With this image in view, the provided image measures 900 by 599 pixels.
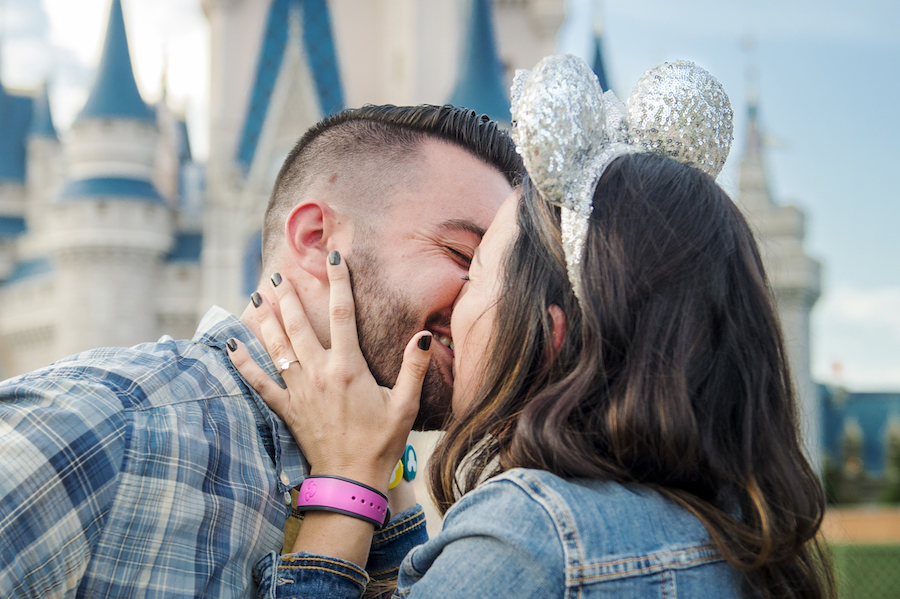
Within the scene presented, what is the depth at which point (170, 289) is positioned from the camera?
77.1ft

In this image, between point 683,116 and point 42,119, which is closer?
point 683,116

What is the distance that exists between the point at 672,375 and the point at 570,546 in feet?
0.89

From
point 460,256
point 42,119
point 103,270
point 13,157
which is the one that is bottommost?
point 460,256

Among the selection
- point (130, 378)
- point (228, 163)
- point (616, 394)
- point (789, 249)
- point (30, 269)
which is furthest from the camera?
point (30, 269)

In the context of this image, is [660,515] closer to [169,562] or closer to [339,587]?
[339,587]

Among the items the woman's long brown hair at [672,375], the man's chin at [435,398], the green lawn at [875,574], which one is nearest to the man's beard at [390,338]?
the man's chin at [435,398]

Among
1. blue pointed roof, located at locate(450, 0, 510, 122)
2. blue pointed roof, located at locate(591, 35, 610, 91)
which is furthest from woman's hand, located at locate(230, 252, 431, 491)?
blue pointed roof, located at locate(591, 35, 610, 91)

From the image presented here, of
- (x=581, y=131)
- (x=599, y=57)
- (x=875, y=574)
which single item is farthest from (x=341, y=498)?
(x=599, y=57)

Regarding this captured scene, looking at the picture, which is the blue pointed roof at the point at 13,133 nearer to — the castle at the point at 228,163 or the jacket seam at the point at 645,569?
the castle at the point at 228,163

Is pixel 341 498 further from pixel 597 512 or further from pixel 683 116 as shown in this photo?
pixel 683 116

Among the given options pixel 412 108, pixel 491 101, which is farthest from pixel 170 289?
pixel 412 108

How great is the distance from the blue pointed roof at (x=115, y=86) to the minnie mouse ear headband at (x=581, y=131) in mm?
22905

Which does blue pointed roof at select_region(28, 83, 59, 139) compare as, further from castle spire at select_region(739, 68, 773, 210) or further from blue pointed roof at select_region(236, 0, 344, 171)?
castle spire at select_region(739, 68, 773, 210)

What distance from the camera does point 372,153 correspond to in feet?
7.30
